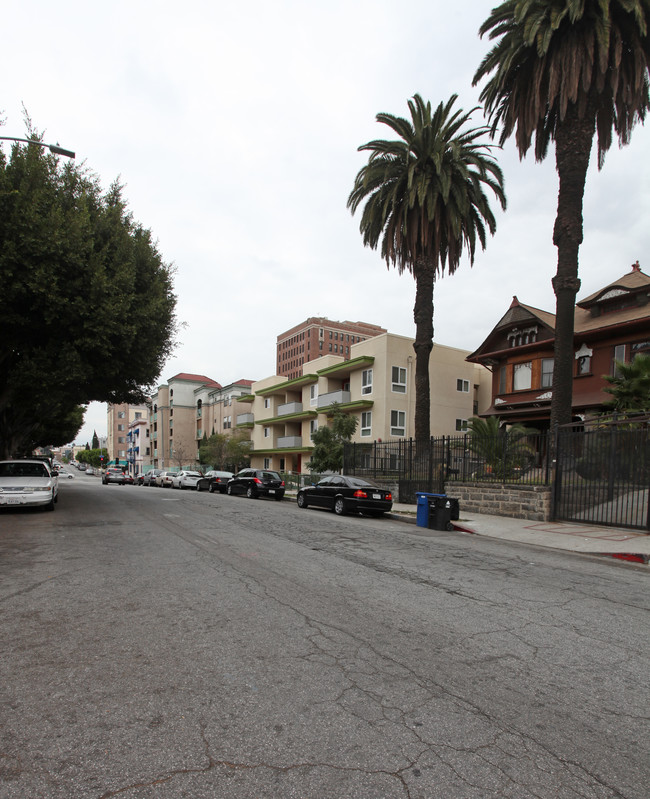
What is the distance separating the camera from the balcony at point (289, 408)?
45.0 meters

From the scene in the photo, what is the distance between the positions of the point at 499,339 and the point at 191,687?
1229 inches

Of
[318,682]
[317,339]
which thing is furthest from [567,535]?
[317,339]

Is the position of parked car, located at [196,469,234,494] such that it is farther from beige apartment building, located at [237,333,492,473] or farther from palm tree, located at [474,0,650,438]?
palm tree, located at [474,0,650,438]

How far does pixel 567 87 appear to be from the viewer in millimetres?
17438

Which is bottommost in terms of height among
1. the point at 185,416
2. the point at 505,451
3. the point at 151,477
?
the point at 151,477

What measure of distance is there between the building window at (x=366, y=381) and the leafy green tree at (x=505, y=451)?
1816cm

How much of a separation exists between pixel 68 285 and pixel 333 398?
25.3m

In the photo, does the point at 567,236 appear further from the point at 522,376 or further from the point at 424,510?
the point at 522,376

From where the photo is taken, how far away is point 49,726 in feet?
10.3

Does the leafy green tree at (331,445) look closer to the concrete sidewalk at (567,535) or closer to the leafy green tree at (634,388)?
the concrete sidewalk at (567,535)

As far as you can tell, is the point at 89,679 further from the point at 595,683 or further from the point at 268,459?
the point at 268,459

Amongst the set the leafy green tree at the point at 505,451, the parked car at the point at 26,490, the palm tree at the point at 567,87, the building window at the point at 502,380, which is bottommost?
the parked car at the point at 26,490

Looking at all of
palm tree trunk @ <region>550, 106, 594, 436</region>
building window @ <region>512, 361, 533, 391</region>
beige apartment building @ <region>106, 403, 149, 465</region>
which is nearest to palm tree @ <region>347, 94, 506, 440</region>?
palm tree trunk @ <region>550, 106, 594, 436</region>

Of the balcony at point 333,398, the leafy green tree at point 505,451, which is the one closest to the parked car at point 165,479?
the balcony at point 333,398
